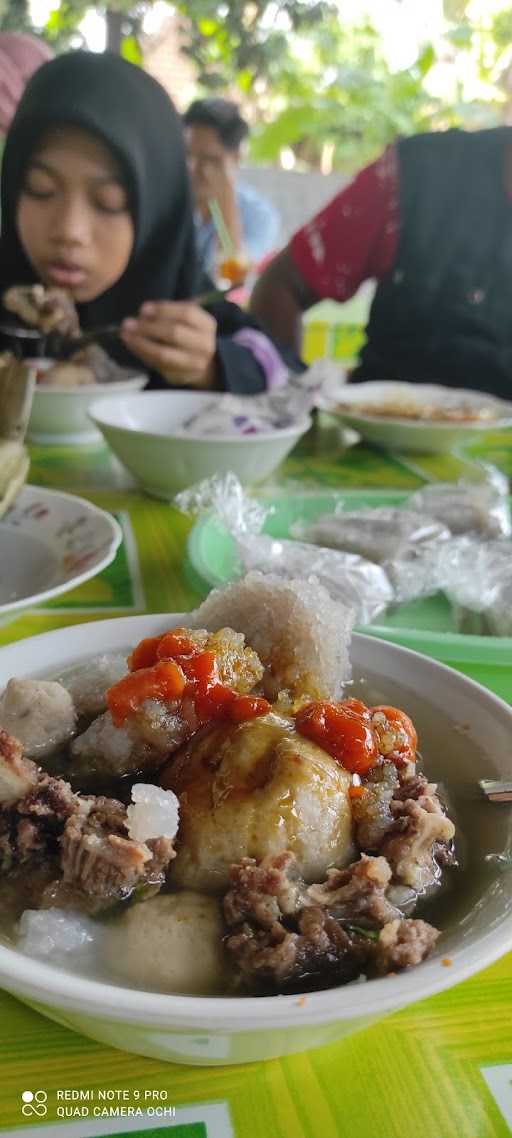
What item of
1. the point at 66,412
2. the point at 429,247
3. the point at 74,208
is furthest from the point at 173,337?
the point at 429,247

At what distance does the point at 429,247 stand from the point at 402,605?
1.61 meters

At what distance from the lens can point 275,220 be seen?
4.24 meters

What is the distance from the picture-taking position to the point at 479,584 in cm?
75

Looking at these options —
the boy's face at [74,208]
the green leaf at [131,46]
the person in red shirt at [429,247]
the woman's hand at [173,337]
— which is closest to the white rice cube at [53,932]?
the woman's hand at [173,337]

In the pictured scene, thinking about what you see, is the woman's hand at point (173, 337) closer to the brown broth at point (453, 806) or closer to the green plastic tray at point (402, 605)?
the green plastic tray at point (402, 605)

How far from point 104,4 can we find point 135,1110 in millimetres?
4903

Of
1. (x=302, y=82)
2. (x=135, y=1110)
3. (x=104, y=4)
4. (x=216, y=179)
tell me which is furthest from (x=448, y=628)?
(x=302, y=82)

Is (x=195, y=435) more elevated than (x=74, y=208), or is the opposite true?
(x=74, y=208)

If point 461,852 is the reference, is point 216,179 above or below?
above

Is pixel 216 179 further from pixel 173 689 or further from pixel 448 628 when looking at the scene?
pixel 173 689

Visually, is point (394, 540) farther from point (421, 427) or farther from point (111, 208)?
point (111, 208)

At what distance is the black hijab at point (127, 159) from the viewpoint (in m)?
1.52

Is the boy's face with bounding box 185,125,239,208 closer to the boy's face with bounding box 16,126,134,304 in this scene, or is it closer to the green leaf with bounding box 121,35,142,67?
the green leaf with bounding box 121,35,142,67

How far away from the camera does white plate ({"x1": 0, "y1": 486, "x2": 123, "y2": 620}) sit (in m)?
0.69
